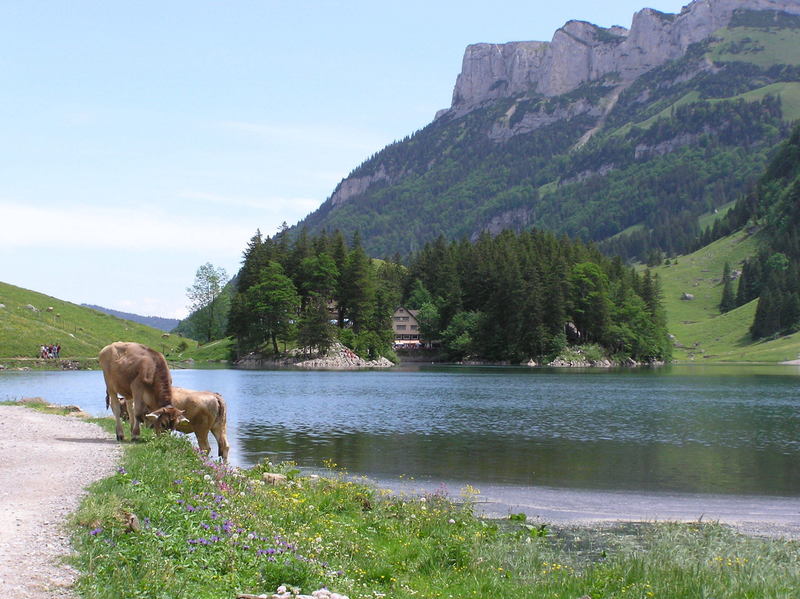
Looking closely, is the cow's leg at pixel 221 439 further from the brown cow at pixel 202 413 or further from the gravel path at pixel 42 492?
the gravel path at pixel 42 492

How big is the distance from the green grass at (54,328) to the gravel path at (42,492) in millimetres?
62457

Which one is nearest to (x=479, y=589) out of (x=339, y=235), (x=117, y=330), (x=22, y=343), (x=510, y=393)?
(x=510, y=393)

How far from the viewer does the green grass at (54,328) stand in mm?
81812

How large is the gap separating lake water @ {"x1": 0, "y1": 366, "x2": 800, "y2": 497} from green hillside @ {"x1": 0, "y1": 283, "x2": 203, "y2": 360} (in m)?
13.0

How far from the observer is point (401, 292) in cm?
16738

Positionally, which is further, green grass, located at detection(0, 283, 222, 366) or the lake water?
green grass, located at detection(0, 283, 222, 366)

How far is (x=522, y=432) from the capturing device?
127 ft

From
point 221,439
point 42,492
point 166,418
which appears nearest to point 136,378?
point 166,418

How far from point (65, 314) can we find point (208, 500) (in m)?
96.5

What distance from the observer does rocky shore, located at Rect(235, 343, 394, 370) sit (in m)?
120

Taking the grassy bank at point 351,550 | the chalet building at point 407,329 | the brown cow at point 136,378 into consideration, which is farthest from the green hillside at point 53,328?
the grassy bank at point 351,550

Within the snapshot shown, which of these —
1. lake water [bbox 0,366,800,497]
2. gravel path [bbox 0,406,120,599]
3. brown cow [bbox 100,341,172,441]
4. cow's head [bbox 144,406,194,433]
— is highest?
brown cow [bbox 100,341,172,441]

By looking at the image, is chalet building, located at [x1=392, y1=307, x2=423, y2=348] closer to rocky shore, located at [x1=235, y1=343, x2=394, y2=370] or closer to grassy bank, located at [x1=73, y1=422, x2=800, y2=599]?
rocky shore, located at [x1=235, y1=343, x2=394, y2=370]

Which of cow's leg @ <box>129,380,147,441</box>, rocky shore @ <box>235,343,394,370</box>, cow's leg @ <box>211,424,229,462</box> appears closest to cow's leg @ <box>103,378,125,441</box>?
cow's leg @ <box>129,380,147,441</box>
